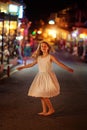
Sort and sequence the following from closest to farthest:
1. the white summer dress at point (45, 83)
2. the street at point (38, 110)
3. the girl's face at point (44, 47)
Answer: the street at point (38, 110) → the white summer dress at point (45, 83) → the girl's face at point (44, 47)

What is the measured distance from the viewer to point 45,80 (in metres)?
9.48

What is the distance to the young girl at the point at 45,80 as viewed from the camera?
9.41 metres

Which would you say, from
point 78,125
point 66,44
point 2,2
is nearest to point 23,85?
point 78,125

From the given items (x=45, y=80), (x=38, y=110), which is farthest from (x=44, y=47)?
(x=38, y=110)

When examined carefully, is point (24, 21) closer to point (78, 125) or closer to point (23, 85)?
point (23, 85)

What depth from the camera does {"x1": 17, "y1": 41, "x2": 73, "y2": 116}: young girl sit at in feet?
30.9

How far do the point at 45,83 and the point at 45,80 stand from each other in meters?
0.07

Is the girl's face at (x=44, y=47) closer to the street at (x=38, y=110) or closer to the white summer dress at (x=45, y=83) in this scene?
the white summer dress at (x=45, y=83)

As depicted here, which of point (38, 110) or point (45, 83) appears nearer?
point (45, 83)

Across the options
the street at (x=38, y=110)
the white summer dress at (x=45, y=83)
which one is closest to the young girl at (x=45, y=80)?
the white summer dress at (x=45, y=83)

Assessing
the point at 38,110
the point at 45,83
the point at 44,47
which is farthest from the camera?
the point at 38,110

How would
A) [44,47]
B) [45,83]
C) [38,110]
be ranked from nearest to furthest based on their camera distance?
[45,83] → [44,47] → [38,110]

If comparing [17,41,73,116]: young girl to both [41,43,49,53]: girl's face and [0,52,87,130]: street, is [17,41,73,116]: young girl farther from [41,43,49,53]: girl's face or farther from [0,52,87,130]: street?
[0,52,87,130]: street

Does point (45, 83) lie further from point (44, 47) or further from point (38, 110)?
point (38, 110)
